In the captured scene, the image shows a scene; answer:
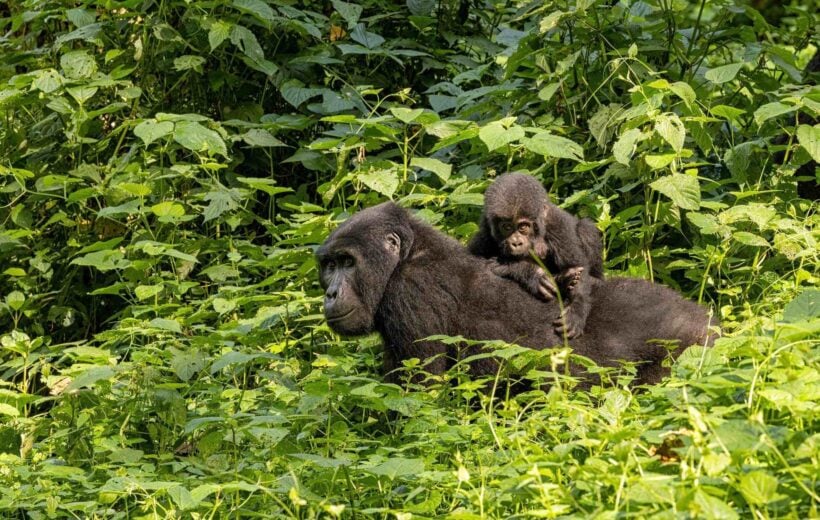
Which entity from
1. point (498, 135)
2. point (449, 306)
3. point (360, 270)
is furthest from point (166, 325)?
point (498, 135)

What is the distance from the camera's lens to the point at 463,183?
570cm

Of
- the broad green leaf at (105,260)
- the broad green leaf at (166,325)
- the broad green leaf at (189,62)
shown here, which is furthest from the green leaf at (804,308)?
the broad green leaf at (189,62)

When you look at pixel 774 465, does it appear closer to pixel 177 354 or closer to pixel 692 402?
pixel 692 402

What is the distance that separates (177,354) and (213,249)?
57.2 inches

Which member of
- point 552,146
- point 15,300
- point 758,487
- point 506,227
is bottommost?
point 15,300

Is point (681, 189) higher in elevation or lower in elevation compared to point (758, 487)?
lower

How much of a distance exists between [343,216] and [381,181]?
31 cm

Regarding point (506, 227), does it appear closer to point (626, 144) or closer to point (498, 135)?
point (498, 135)

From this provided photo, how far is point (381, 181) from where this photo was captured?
534 centimetres

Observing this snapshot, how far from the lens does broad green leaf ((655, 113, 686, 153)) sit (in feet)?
16.0

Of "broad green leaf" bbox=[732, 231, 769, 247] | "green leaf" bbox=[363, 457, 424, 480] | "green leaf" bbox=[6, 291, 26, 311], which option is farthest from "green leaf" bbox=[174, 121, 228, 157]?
"green leaf" bbox=[363, 457, 424, 480]

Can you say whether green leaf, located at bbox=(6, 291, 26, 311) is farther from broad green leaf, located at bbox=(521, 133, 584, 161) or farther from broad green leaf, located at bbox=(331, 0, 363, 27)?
broad green leaf, located at bbox=(521, 133, 584, 161)

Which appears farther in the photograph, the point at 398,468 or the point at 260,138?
the point at 260,138

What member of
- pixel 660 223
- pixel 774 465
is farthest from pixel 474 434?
pixel 660 223
